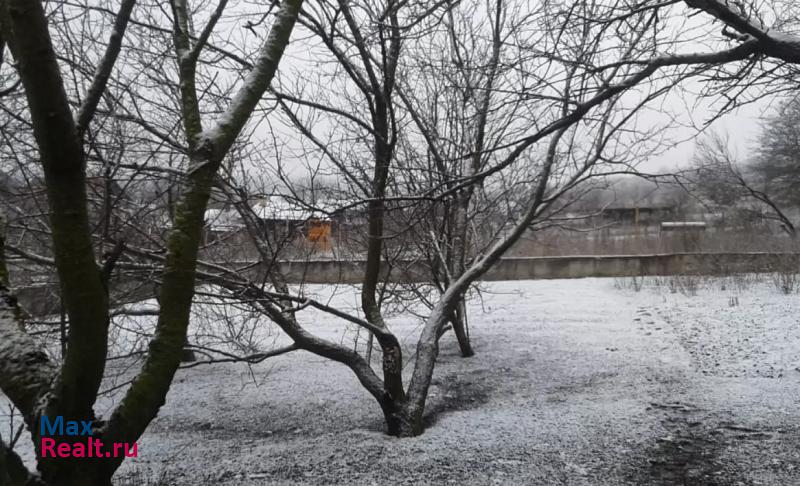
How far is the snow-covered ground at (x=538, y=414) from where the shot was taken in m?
3.96

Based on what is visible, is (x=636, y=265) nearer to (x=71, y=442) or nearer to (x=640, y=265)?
(x=640, y=265)

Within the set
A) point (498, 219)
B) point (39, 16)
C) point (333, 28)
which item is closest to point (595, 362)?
point (498, 219)

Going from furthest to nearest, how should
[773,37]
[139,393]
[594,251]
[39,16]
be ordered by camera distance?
[594,251]
[773,37]
[139,393]
[39,16]

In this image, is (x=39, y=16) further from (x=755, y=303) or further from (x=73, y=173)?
(x=755, y=303)

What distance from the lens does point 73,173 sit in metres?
1.83

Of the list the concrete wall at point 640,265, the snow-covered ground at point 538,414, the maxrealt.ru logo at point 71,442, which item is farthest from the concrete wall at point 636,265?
the maxrealt.ru logo at point 71,442

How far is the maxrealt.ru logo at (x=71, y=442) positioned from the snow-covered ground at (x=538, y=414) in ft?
6.71

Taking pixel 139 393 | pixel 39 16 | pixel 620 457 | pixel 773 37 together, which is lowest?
pixel 620 457

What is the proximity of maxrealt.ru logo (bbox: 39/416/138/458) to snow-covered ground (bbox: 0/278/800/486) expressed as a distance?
2.04 metres

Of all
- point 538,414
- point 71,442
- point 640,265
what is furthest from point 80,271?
point 640,265

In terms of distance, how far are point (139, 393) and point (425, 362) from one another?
3181 millimetres

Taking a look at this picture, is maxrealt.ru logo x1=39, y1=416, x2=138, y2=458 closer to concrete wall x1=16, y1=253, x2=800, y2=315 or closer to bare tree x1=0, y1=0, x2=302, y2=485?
bare tree x1=0, y1=0, x2=302, y2=485

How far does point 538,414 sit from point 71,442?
14.0ft

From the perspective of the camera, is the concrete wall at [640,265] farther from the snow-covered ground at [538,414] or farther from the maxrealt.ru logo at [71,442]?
the maxrealt.ru logo at [71,442]
